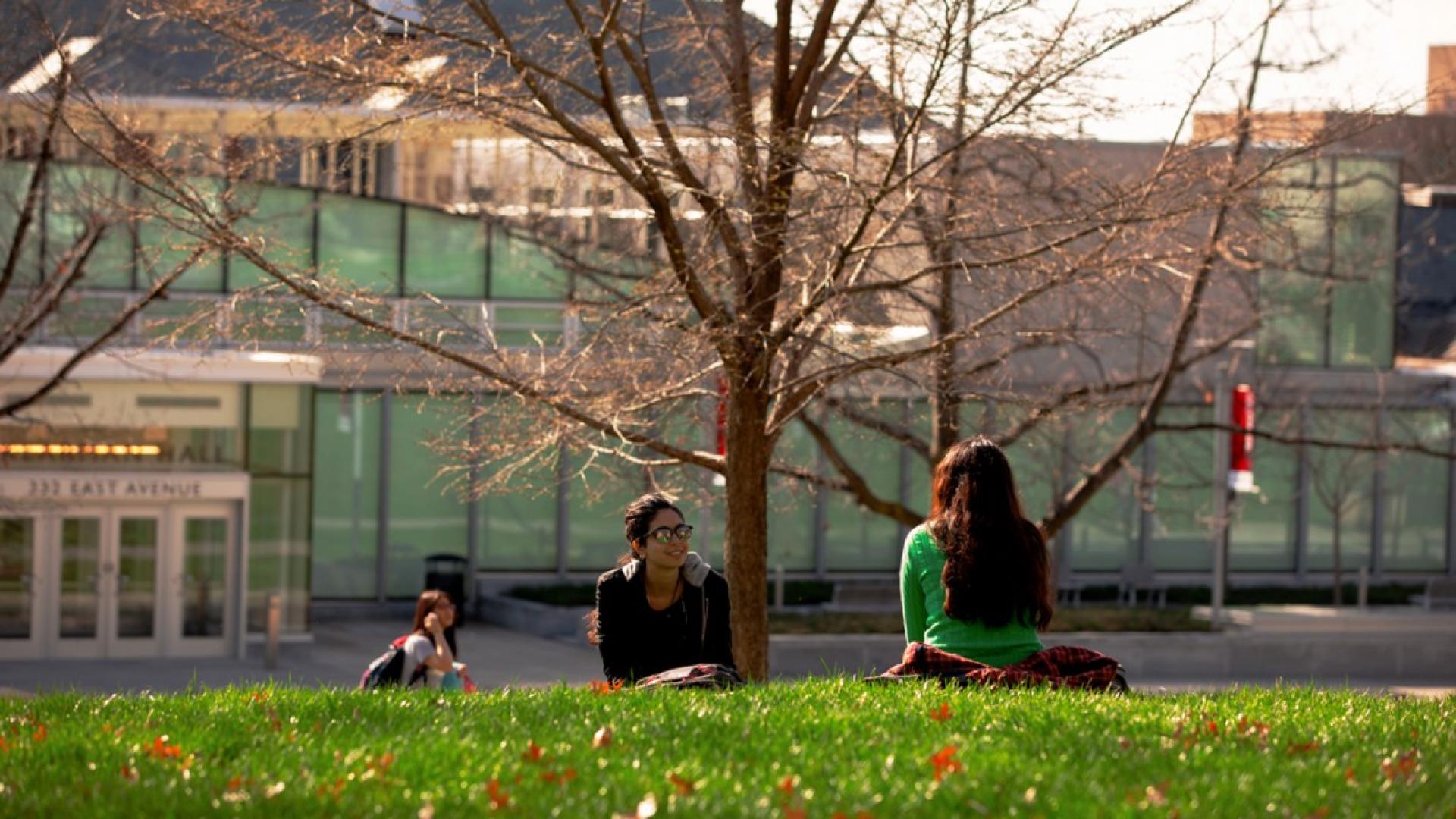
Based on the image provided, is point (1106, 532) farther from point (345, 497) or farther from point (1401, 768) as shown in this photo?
point (1401, 768)

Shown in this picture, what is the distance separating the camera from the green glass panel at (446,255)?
30.6 meters

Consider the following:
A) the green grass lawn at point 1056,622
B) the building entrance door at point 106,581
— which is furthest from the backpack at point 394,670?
the building entrance door at point 106,581


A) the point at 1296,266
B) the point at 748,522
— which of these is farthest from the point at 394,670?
the point at 1296,266

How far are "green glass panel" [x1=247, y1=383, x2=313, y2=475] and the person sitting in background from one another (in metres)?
13.6

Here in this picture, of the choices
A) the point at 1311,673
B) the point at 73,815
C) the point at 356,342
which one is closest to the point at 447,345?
the point at 356,342

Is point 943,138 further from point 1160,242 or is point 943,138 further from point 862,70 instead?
point 1160,242

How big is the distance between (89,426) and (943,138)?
48.8 ft

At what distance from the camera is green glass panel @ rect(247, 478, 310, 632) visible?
25594 mm

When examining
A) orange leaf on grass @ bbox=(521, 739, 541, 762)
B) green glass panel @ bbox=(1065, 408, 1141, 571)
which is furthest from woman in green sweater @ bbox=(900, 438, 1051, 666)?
green glass panel @ bbox=(1065, 408, 1141, 571)

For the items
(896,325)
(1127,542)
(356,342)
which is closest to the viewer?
(356,342)

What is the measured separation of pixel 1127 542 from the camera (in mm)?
33531

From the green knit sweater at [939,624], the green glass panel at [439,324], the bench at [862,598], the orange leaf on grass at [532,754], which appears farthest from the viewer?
the bench at [862,598]

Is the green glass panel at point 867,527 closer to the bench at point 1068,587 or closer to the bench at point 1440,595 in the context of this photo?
the bench at point 1068,587

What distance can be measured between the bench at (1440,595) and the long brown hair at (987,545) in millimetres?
23619
